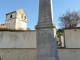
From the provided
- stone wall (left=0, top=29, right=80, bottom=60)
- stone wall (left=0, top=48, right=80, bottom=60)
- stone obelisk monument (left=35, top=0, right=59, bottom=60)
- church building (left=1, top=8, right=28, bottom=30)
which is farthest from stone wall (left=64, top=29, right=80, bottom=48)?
church building (left=1, top=8, right=28, bottom=30)

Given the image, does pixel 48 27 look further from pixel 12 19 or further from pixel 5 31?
pixel 12 19

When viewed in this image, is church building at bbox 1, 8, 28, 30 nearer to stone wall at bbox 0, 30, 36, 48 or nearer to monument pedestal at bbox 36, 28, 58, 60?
stone wall at bbox 0, 30, 36, 48

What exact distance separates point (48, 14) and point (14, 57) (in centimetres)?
622

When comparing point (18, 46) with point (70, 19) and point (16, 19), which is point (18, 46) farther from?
point (16, 19)

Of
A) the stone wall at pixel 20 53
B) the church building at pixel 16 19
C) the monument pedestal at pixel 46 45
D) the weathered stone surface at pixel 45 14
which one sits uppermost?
the church building at pixel 16 19

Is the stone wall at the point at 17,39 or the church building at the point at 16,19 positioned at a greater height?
the church building at the point at 16,19

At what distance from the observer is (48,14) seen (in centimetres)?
597

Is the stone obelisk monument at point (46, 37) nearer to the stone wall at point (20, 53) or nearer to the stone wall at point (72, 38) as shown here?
the stone wall at point (20, 53)

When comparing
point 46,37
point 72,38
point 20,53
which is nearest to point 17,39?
point 20,53

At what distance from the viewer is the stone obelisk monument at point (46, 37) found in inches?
206

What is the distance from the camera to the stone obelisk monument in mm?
5245

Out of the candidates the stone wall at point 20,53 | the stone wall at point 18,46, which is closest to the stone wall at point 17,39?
the stone wall at point 18,46

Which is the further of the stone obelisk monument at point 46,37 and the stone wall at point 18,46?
the stone wall at point 18,46

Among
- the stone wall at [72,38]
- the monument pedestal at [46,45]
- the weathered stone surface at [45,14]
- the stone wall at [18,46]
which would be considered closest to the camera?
the monument pedestal at [46,45]
